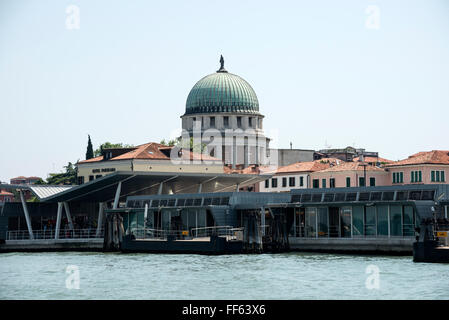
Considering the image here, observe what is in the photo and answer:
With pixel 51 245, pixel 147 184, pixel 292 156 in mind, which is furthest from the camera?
pixel 292 156

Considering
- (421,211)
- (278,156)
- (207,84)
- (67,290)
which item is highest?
(207,84)

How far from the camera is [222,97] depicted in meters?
145

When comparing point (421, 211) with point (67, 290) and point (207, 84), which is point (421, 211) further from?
point (207, 84)

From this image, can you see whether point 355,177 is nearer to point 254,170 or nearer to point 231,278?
point 254,170

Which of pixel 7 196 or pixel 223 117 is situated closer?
pixel 223 117

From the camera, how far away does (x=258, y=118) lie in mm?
148500

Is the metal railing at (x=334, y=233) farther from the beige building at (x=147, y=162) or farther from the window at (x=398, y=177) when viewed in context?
the window at (x=398, y=177)

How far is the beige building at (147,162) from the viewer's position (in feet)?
327

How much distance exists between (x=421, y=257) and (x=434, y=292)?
1178 cm

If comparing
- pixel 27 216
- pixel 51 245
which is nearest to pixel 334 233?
pixel 51 245

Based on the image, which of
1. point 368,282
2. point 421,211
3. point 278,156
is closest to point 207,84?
point 278,156

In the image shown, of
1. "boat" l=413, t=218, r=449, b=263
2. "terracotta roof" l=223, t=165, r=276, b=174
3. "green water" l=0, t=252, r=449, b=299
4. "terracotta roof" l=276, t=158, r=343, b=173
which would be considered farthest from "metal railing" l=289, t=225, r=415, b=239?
"terracotta roof" l=223, t=165, r=276, b=174

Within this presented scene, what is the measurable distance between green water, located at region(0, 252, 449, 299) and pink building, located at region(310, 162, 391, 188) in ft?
164

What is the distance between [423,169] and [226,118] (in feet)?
163
